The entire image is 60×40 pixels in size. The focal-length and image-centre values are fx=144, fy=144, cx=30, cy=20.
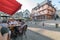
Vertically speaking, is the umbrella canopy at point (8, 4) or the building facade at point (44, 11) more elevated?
the building facade at point (44, 11)

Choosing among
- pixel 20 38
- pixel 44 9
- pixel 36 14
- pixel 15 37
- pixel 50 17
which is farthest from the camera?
pixel 36 14

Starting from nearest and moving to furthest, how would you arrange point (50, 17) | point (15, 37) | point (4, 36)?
point (4, 36), point (15, 37), point (50, 17)

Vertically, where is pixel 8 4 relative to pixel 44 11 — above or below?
below

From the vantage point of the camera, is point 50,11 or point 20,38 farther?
point 50,11

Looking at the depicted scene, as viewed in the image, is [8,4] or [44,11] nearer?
[8,4]

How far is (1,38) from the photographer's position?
7.89 ft

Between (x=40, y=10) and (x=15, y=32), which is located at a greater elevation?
(x=40, y=10)

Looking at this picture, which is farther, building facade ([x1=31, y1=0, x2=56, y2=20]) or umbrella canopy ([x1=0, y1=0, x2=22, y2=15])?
building facade ([x1=31, y1=0, x2=56, y2=20])

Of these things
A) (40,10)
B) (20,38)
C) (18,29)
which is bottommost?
(20,38)

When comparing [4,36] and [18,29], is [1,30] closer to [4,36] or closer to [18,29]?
[4,36]

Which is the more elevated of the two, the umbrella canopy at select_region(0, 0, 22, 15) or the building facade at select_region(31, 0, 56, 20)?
the building facade at select_region(31, 0, 56, 20)

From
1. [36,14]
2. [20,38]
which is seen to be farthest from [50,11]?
[20,38]

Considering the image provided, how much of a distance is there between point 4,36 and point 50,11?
97.8 feet

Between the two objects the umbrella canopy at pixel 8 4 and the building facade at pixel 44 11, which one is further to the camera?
the building facade at pixel 44 11
